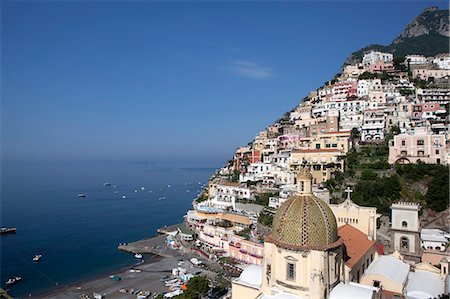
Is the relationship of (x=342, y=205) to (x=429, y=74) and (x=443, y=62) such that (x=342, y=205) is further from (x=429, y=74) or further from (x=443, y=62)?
(x=443, y=62)

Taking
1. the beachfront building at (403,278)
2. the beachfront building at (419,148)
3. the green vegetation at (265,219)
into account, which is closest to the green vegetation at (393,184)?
the beachfront building at (419,148)

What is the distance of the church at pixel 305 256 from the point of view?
44.2 feet

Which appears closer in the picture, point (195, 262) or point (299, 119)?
point (195, 262)

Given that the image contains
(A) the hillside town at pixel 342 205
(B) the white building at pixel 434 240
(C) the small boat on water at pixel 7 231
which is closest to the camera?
(A) the hillside town at pixel 342 205

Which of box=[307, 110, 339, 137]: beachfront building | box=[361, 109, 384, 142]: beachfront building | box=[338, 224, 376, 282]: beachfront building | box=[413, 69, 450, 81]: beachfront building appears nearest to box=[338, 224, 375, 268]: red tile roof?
box=[338, 224, 376, 282]: beachfront building

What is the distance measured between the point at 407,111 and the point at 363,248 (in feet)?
122

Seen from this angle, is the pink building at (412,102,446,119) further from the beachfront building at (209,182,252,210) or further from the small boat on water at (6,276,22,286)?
the small boat on water at (6,276,22,286)

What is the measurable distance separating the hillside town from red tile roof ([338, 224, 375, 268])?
0.26ft

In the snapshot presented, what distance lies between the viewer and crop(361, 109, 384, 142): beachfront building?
4596cm

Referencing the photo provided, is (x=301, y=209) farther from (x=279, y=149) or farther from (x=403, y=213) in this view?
(x=279, y=149)

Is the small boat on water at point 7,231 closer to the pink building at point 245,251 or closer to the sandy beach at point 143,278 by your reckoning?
the sandy beach at point 143,278

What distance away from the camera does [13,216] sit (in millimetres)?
66438

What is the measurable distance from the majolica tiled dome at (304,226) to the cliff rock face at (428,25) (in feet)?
455

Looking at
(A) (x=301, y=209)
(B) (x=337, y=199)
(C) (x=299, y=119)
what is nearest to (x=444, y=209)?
(B) (x=337, y=199)
